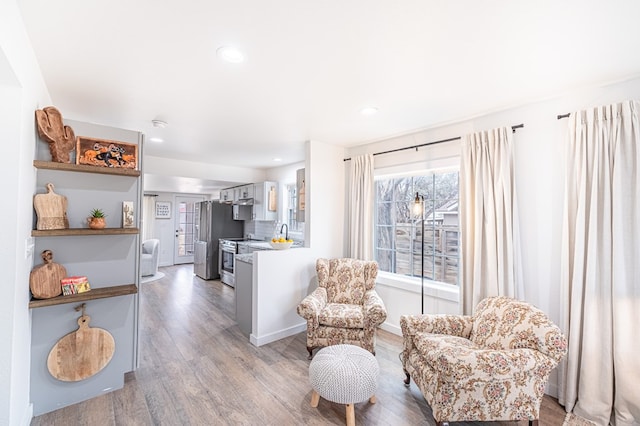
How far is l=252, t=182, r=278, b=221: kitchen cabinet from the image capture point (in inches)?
223

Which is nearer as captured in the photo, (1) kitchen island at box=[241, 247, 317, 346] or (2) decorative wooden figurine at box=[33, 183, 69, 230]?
(2) decorative wooden figurine at box=[33, 183, 69, 230]

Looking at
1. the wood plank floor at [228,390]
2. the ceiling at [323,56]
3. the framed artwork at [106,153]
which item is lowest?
the wood plank floor at [228,390]

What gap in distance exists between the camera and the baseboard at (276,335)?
3.23 metres

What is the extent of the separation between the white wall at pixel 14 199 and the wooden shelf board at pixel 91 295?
19 centimetres

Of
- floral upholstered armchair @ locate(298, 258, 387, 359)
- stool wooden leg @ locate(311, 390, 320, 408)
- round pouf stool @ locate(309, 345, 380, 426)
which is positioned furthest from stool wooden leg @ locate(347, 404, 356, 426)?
floral upholstered armchair @ locate(298, 258, 387, 359)

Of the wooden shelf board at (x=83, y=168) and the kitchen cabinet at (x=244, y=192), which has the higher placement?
the kitchen cabinet at (x=244, y=192)

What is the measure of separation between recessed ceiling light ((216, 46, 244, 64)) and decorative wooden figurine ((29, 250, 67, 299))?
191cm

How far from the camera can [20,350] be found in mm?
1739

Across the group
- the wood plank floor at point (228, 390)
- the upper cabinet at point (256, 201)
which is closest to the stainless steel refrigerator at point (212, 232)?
the upper cabinet at point (256, 201)

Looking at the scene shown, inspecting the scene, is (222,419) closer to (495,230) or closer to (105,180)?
(105,180)

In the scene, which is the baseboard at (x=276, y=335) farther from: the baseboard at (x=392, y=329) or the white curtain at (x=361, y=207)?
the white curtain at (x=361, y=207)

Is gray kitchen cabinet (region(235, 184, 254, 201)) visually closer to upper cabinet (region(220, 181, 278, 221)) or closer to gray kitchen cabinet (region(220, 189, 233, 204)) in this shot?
upper cabinet (region(220, 181, 278, 221))

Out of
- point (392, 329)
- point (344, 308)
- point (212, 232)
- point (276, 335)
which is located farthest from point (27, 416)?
point (212, 232)

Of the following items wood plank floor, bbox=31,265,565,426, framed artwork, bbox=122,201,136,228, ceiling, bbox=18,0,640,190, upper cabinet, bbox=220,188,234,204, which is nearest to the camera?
ceiling, bbox=18,0,640,190
